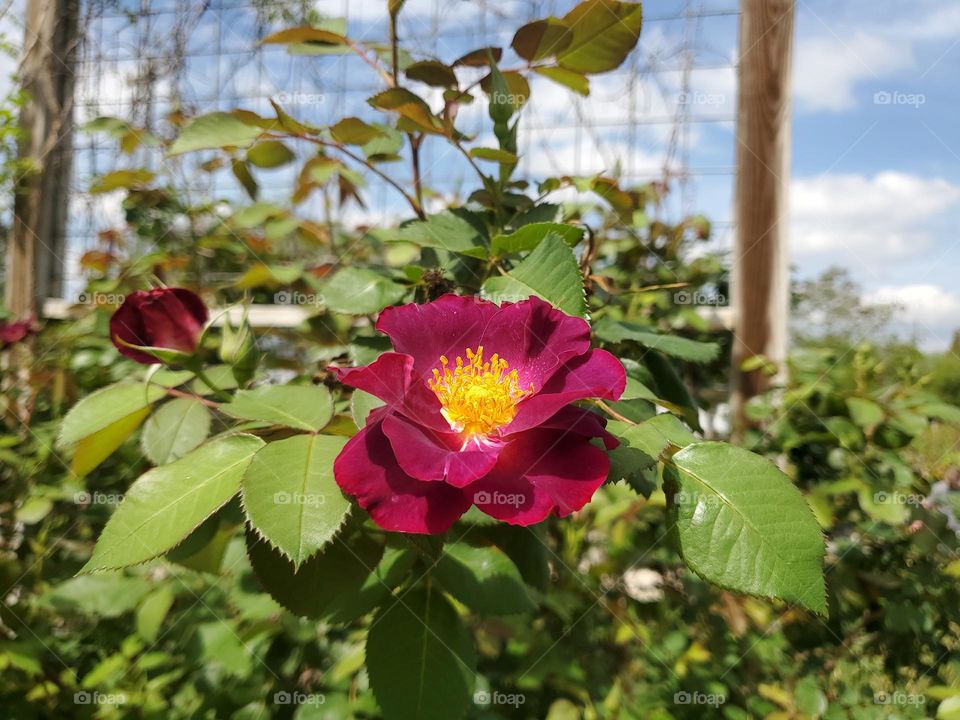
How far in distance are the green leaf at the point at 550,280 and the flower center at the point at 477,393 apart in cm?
7

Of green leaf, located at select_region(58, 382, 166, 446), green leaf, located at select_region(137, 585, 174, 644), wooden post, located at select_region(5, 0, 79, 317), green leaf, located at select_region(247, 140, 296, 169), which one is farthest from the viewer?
wooden post, located at select_region(5, 0, 79, 317)

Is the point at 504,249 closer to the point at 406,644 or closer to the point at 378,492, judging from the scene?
the point at 378,492

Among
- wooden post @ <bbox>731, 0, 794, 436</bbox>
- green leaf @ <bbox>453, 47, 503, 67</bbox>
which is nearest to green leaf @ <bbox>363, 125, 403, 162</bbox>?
green leaf @ <bbox>453, 47, 503, 67</bbox>

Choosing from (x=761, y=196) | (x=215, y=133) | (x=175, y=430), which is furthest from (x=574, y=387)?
(x=761, y=196)

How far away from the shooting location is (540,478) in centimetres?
45

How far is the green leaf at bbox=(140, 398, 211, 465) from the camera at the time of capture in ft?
2.24

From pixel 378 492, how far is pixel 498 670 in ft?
3.31

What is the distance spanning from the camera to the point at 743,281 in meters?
1.61

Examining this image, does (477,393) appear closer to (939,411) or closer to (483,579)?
(483,579)

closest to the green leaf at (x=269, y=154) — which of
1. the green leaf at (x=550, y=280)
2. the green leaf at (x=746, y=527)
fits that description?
the green leaf at (x=550, y=280)

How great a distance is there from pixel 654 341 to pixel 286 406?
0.40m

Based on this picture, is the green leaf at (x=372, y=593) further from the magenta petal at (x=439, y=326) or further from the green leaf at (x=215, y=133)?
the green leaf at (x=215, y=133)

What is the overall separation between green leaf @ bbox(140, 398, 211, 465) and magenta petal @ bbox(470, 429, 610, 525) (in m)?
0.39

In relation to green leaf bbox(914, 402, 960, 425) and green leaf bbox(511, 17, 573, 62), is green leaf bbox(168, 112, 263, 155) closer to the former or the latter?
green leaf bbox(511, 17, 573, 62)
